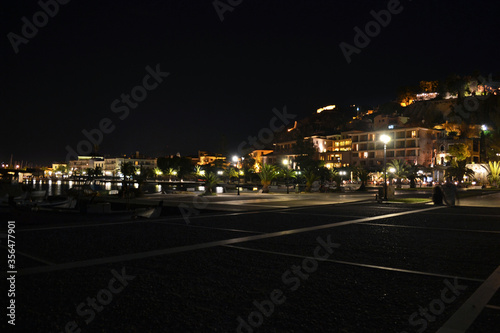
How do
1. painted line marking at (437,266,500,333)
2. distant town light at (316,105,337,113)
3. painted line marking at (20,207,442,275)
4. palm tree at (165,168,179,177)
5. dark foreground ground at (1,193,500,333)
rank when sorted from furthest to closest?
distant town light at (316,105,337,113) < palm tree at (165,168,179,177) < painted line marking at (20,207,442,275) < dark foreground ground at (1,193,500,333) < painted line marking at (437,266,500,333)

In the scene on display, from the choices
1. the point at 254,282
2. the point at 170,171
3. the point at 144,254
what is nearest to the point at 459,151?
the point at 144,254

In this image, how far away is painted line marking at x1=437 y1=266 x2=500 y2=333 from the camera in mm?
3687

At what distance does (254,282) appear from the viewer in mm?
5242

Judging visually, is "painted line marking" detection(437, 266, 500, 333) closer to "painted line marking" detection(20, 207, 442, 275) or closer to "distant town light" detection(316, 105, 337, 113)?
"painted line marking" detection(20, 207, 442, 275)

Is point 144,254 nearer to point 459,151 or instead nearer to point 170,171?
point 459,151

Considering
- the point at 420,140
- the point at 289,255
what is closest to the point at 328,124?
the point at 420,140

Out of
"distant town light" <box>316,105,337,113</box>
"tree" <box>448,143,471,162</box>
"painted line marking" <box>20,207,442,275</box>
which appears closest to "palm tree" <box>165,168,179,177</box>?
Result: "distant town light" <box>316,105,337,113</box>

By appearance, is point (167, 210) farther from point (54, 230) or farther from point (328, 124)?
point (328, 124)

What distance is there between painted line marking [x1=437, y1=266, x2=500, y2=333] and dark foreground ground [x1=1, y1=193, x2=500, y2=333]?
0.02m

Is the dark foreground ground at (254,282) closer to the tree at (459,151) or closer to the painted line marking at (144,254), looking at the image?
the painted line marking at (144,254)

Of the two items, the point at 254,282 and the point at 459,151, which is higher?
the point at 459,151

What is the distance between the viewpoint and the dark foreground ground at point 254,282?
12.5 ft

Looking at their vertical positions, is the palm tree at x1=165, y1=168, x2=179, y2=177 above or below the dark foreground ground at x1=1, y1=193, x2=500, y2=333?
above

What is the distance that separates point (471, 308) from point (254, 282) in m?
2.84
